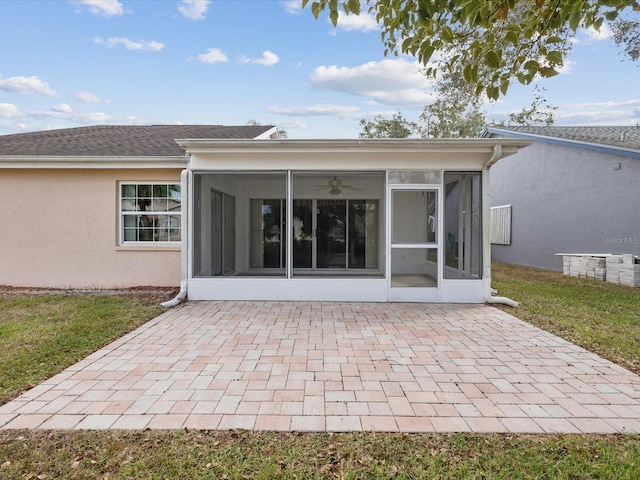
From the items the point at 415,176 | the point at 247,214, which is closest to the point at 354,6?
the point at 415,176

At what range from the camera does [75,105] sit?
63.2 feet

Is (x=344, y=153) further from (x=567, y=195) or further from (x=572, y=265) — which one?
(x=567, y=195)

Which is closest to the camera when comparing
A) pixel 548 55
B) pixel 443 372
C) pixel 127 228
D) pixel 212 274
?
pixel 548 55

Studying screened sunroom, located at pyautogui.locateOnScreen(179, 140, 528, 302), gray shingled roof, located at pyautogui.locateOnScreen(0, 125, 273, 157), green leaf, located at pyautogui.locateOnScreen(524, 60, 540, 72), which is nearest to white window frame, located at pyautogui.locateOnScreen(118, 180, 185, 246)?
gray shingled roof, located at pyautogui.locateOnScreen(0, 125, 273, 157)

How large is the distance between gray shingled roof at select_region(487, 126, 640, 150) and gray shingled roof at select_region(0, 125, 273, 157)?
32.3 feet

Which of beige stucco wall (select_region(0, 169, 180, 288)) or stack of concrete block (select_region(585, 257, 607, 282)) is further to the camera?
stack of concrete block (select_region(585, 257, 607, 282))

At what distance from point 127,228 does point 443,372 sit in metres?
7.77

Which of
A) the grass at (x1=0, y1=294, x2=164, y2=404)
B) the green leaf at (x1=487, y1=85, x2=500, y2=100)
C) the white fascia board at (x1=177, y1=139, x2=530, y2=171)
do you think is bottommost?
the grass at (x1=0, y1=294, x2=164, y2=404)

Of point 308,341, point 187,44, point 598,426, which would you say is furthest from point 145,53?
point 598,426

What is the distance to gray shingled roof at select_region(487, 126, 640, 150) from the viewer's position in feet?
35.9

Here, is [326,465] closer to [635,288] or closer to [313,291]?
Answer: [313,291]

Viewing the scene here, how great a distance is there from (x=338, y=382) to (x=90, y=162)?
7662 millimetres

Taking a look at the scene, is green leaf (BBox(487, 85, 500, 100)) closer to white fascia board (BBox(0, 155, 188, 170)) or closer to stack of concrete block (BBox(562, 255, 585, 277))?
white fascia board (BBox(0, 155, 188, 170))

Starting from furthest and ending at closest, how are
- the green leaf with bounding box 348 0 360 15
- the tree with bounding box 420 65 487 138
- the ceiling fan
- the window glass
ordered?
the tree with bounding box 420 65 487 138 < the ceiling fan < the window glass < the green leaf with bounding box 348 0 360 15
